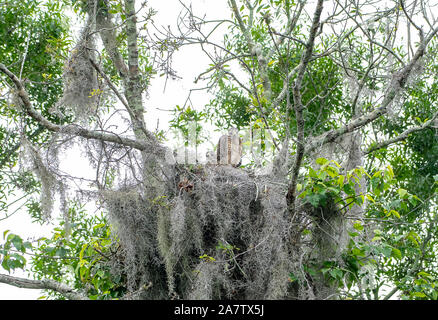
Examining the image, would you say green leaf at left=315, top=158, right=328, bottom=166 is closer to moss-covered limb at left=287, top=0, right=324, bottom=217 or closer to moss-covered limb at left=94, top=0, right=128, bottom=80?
moss-covered limb at left=287, top=0, right=324, bottom=217

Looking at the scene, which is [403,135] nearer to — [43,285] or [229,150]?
[229,150]

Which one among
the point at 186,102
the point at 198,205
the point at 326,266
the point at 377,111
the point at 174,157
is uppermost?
the point at 186,102

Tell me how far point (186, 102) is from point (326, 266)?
1.84 meters

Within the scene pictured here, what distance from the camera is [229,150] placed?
5.23 meters

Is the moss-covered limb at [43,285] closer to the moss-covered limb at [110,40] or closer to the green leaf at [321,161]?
the green leaf at [321,161]

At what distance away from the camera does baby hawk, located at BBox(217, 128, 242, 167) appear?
5207 millimetres

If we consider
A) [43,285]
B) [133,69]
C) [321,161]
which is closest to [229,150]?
[321,161]

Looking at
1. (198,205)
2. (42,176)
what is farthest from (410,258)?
(42,176)

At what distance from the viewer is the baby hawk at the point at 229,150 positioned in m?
5.21

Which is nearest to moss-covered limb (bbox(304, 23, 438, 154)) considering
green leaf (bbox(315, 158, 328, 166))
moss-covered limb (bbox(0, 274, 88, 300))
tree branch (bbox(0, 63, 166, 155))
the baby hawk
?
green leaf (bbox(315, 158, 328, 166))

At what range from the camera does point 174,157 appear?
14.3 feet

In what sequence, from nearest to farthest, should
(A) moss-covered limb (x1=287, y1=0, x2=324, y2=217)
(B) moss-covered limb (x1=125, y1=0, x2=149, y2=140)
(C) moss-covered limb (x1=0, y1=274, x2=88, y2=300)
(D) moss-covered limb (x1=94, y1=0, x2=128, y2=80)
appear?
1. (A) moss-covered limb (x1=287, y1=0, x2=324, y2=217)
2. (C) moss-covered limb (x1=0, y1=274, x2=88, y2=300)
3. (B) moss-covered limb (x1=125, y1=0, x2=149, y2=140)
4. (D) moss-covered limb (x1=94, y1=0, x2=128, y2=80)
